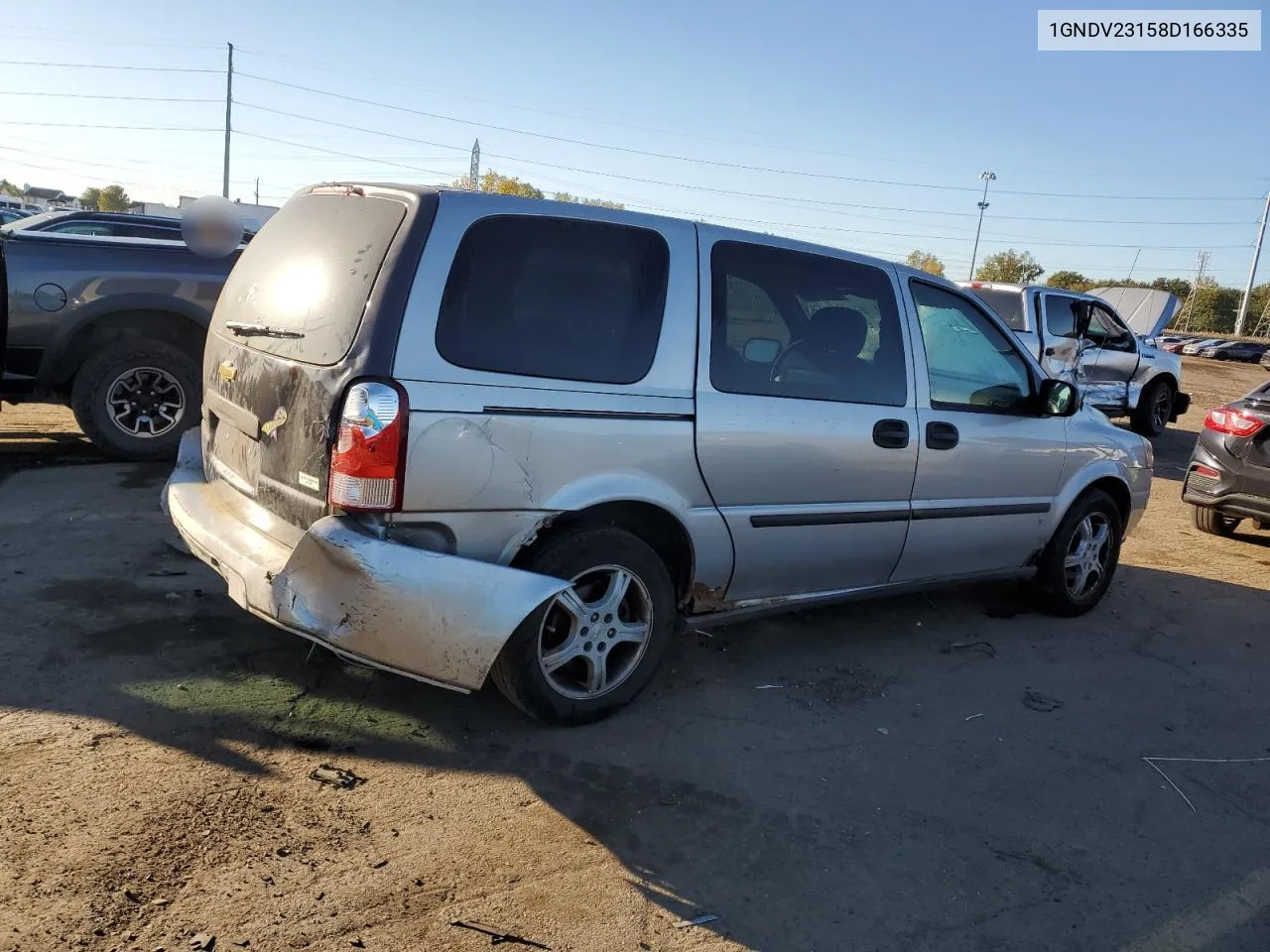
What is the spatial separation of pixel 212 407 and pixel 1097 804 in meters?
3.68

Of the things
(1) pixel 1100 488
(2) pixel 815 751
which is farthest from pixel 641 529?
(1) pixel 1100 488

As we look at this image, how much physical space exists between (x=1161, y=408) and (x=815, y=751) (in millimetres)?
12559

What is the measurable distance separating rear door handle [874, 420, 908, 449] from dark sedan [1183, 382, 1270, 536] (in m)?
4.51

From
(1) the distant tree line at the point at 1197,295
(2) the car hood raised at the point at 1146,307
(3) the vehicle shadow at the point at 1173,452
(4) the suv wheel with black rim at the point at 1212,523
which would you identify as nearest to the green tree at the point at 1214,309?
(1) the distant tree line at the point at 1197,295

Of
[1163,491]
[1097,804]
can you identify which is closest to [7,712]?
[1097,804]

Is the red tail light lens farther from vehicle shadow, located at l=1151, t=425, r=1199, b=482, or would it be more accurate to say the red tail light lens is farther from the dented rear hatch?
the dented rear hatch

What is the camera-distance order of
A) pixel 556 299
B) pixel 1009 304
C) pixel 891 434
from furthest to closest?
pixel 1009 304 → pixel 891 434 → pixel 556 299

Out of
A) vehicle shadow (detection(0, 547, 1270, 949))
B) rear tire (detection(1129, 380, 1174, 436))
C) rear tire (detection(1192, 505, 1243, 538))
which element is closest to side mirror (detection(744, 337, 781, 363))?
vehicle shadow (detection(0, 547, 1270, 949))

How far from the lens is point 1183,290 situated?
267 feet

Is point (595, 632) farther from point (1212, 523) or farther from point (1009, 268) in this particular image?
point (1009, 268)

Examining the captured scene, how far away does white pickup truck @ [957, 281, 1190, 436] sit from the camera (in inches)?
422

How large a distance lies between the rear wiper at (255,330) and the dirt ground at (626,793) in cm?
130

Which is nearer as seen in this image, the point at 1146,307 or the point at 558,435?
the point at 558,435

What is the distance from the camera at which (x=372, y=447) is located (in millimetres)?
2898
